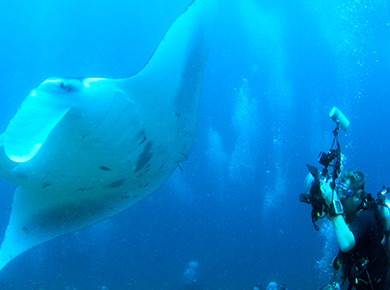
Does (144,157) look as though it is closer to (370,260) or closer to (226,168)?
(370,260)

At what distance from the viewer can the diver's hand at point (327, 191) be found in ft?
6.83

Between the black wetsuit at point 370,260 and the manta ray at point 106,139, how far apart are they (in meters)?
2.00

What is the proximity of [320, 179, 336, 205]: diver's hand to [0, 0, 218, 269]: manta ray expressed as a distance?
1.57 meters

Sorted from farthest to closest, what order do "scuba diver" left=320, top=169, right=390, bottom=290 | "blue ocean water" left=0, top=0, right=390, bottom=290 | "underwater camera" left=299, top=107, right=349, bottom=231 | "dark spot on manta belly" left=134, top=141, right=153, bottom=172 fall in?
"blue ocean water" left=0, top=0, right=390, bottom=290
"dark spot on manta belly" left=134, top=141, right=153, bottom=172
"scuba diver" left=320, top=169, right=390, bottom=290
"underwater camera" left=299, top=107, right=349, bottom=231

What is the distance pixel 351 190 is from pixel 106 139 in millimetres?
2208

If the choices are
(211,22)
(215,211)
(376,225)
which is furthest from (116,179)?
(215,211)

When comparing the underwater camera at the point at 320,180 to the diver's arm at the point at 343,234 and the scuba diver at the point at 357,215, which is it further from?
the diver's arm at the point at 343,234

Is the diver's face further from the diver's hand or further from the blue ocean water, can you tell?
the blue ocean water

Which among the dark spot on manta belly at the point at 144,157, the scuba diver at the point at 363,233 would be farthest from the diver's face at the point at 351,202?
the dark spot on manta belly at the point at 144,157

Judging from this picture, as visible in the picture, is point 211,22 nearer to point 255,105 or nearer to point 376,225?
point 376,225

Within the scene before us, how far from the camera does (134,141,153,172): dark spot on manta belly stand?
276 cm

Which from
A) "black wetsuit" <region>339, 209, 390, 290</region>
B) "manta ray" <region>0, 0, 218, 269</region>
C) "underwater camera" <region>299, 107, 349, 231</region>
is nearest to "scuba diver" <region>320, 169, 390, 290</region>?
"black wetsuit" <region>339, 209, 390, 290</region>

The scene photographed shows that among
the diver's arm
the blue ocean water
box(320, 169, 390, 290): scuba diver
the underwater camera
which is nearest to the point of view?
the diver's arm

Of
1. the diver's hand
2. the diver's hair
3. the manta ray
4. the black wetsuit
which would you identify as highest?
the manta ray
